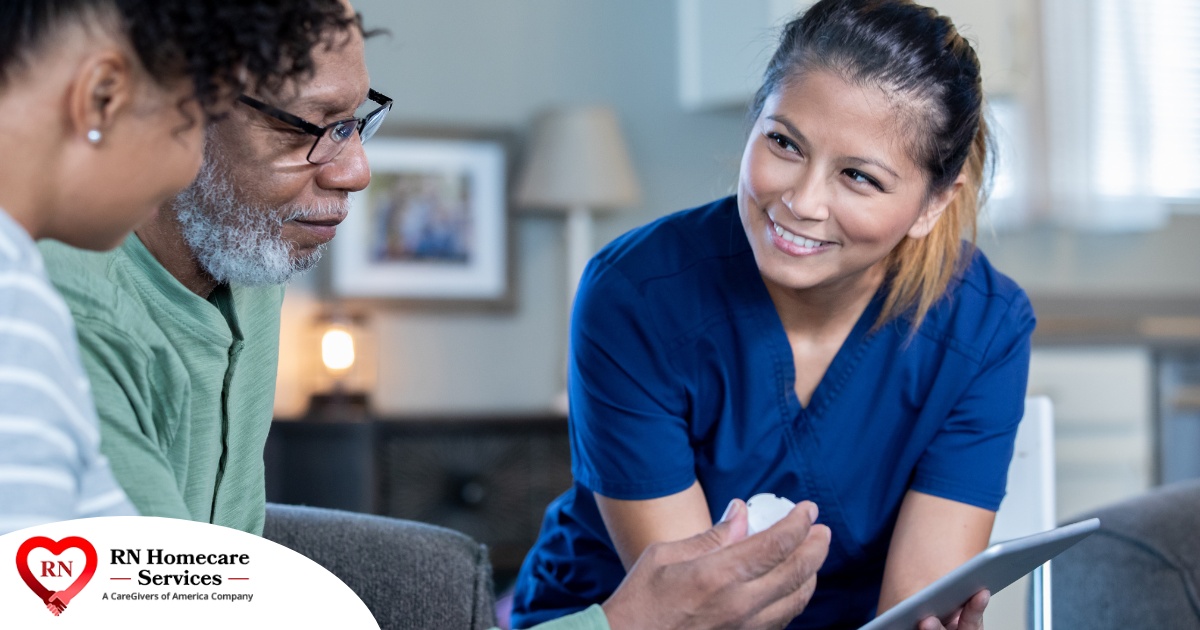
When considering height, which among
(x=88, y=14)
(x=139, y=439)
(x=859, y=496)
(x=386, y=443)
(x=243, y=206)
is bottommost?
(x=386, y=443)

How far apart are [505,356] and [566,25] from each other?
921mm

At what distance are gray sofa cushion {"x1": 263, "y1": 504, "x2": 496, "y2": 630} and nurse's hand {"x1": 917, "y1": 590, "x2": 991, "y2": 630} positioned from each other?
0.41 meters

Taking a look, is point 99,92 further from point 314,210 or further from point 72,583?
point 314,210

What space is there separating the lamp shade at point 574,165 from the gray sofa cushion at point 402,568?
6.35ft

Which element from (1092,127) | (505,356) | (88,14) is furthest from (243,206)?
(1092,127)

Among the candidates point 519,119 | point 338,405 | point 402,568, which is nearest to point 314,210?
point 402,568

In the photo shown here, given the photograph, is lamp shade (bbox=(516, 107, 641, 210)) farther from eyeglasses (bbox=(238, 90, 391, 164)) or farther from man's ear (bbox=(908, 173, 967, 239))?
eyeglasses (bbox=(238, 90, 391, 164))

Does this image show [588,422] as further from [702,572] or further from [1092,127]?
[1092,127]

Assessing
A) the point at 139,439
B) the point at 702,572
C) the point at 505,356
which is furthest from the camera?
the point at 505,356

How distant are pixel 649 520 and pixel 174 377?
0.56m

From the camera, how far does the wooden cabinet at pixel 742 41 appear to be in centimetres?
307

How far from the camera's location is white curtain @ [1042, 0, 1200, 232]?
3398 mm

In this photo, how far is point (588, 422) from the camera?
1.25 meters

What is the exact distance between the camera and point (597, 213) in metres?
3.31
